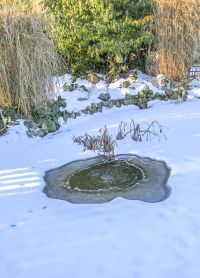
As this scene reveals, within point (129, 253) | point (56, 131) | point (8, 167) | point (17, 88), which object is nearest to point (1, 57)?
point (17, 88)

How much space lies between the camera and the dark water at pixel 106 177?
12.2 feet

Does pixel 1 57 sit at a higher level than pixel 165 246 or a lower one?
higher

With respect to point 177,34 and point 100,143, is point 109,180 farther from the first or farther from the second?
point 177,34

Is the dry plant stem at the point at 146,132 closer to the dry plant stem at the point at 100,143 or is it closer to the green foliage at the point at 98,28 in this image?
the dry plant stem at the point at 100,143

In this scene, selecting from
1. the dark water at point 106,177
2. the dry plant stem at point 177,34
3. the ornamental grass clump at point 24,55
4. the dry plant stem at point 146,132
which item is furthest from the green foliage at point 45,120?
the dry plant stem at point 177,34

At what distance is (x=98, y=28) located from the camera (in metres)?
7.06

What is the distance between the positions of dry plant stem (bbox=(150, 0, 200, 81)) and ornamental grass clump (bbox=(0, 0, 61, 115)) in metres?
2.62

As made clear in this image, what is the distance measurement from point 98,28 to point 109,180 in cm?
409

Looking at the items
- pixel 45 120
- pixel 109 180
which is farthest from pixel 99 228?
pixel 45 120

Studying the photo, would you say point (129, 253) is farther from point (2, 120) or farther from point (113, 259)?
point (2, 120)

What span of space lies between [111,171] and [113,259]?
163 cm

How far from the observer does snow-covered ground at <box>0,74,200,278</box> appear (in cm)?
243

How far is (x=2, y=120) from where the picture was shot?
17.6 feet

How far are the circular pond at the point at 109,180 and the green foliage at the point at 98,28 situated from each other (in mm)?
3476
